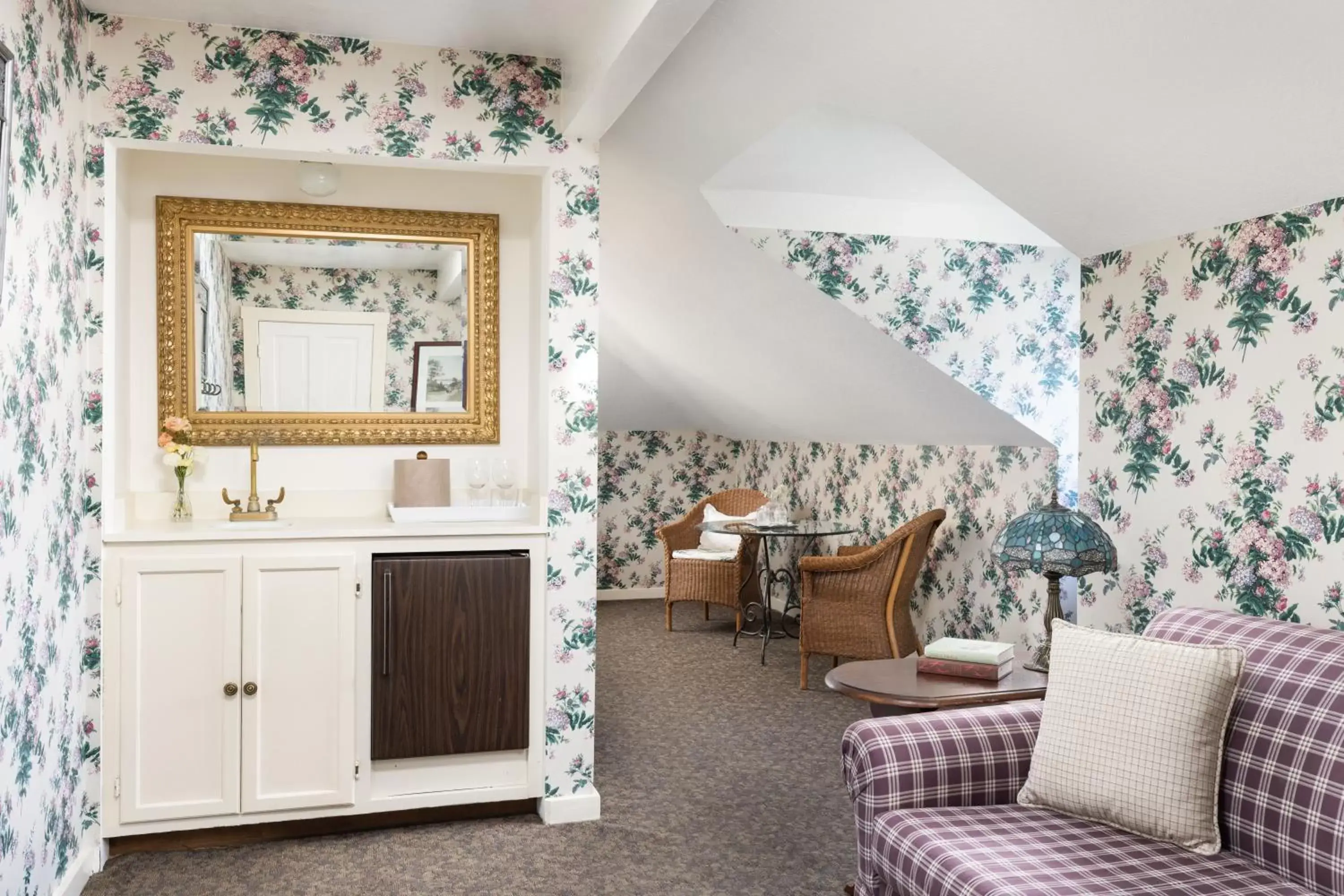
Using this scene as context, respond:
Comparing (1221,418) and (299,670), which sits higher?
(1221,418)

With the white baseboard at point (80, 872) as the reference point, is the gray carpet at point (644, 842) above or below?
below

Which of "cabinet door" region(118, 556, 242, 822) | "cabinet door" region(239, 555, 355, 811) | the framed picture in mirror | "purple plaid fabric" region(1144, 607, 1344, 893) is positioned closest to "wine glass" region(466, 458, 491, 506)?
the framed picture in mirror

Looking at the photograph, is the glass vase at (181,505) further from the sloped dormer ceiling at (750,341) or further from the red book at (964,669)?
the red book at (964,669)

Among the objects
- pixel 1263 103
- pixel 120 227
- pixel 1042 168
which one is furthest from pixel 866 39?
pixel 120 227

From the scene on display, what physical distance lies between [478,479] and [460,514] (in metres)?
0.23

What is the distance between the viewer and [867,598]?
496 centimetres

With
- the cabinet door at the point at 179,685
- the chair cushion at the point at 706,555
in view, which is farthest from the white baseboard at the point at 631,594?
the cabinet door at the point at 179,685

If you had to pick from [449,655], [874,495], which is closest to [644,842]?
[449,655]

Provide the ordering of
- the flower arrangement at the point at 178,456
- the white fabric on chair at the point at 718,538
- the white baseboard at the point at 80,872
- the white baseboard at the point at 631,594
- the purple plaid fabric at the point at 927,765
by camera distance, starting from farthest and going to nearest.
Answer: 1. the white baseboard at the point at 631,594
2. the white fabric on chair at the point at 718,538
3. the flower arrangement at the point at 178,456
4. the white baseboard at the point at 80,872
5. the purple plaid fabric at the point at 927,765

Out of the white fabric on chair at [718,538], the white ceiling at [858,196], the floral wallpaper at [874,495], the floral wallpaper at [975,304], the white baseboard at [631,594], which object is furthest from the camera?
the white baseboard at [631,594]

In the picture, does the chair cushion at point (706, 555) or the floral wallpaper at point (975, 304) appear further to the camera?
the chair cushion at point (706, 555)

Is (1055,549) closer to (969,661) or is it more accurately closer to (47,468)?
(969,661)

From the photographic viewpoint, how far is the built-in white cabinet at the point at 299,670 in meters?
3.12

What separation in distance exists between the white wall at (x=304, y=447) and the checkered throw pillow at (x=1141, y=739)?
6.28 ft
